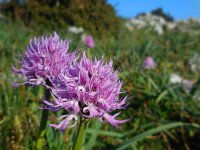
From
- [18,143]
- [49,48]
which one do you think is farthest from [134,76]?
[49,48]

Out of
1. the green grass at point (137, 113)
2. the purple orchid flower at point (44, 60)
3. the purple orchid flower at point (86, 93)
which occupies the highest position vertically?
the purple orchid flower at point (44, 60)

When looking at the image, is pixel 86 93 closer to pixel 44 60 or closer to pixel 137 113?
pixel 44 60

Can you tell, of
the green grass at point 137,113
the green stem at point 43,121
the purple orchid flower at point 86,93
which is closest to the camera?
the purple orchid flower at point 86,93

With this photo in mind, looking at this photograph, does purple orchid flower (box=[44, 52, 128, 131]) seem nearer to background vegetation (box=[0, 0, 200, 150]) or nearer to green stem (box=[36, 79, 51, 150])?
green stem (box=[36, 79, 51, 150])

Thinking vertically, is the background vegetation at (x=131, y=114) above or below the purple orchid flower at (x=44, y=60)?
below

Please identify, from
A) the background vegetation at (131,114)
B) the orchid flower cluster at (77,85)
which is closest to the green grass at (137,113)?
the background vegetation at (131,114)

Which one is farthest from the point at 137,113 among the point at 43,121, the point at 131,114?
the point at 43,121

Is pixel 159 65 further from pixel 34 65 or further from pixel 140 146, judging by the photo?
pixel 34 65

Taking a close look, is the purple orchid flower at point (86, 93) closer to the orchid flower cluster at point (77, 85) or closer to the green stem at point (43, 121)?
the orchid flower cluster at point (77, 85)
